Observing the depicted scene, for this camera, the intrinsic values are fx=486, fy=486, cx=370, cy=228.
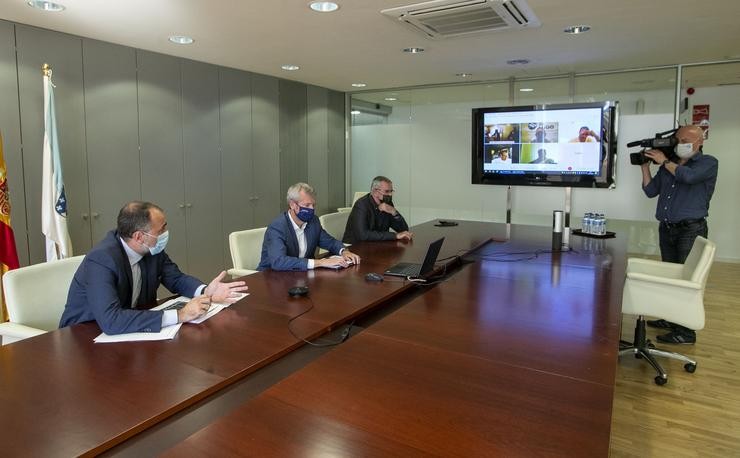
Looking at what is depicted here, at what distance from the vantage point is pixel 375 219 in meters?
4.27

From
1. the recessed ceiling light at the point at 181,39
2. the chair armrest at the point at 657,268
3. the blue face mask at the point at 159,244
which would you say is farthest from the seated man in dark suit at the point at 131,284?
the chair armrest at the point at 657,268

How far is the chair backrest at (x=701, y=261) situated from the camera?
296cm

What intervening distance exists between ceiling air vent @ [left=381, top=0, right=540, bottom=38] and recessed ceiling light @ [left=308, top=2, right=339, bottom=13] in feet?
1.17

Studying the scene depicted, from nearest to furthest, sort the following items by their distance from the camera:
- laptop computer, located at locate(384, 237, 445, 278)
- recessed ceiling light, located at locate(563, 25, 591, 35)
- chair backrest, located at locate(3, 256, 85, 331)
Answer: chair backrest, located at locate(3, 256, 85, 331)
laptop computer, located at locate(384, 237, 445, 278)
recessed ceiling light, located at locate(563, 25, 591, 35)

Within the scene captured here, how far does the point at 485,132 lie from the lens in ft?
17.3

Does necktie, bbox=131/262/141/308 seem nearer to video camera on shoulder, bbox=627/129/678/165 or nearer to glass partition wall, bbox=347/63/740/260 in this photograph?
video camera on shoulder, bbox=627/129/678/165

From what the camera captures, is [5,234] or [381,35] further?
[381,35]

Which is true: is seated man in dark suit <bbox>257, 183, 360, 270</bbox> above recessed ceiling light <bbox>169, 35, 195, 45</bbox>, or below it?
below

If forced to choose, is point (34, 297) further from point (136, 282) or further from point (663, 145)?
point (663, 145)

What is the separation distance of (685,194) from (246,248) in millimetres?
3547

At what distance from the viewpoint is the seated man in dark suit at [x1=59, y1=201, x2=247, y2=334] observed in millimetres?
1812

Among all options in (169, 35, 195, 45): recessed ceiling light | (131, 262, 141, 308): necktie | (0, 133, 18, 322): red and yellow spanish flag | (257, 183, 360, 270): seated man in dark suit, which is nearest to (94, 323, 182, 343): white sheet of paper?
(131, 262, 141, 308): necktie

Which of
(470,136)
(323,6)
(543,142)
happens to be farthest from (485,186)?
(323,6)

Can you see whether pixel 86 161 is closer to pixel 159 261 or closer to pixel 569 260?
pixel 159 261
